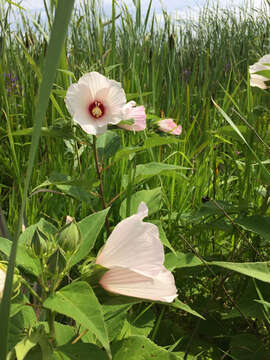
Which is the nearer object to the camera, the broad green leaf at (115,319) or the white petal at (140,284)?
the white petal at (140,284)

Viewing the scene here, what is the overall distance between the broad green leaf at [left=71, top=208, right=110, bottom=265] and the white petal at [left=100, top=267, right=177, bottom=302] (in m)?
0.08

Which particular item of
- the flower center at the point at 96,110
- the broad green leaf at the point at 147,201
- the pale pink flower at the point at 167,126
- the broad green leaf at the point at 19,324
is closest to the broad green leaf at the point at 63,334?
the broad green leaf at the point at 19,324

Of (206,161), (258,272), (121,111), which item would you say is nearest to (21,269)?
(258,272)

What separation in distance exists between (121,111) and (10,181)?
0.89 metres

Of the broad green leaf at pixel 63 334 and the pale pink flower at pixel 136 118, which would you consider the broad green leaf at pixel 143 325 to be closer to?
the broad green leaf at pixel 63 334

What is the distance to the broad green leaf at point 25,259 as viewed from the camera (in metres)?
0.49

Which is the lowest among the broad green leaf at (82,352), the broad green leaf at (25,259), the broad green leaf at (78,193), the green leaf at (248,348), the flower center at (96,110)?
A: the green leaf at (248,348)

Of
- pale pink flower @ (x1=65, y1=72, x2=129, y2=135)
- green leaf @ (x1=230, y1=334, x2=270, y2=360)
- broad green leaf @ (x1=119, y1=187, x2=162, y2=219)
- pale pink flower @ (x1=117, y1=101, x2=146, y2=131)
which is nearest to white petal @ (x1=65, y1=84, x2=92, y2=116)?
pale pink flower @ (x1=65, y1=72, x2=129, y2=135)

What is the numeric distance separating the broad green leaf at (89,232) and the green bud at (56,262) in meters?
0.07

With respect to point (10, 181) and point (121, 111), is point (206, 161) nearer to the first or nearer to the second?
point (121, 111)

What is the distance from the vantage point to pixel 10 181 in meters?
1.58

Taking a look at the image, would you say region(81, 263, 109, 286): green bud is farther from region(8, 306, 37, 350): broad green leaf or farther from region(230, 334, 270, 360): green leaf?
region(230, 334, 270, 360): green leaf

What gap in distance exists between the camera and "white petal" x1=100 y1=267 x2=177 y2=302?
425 millimetres

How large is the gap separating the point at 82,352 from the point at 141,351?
0.11 m
